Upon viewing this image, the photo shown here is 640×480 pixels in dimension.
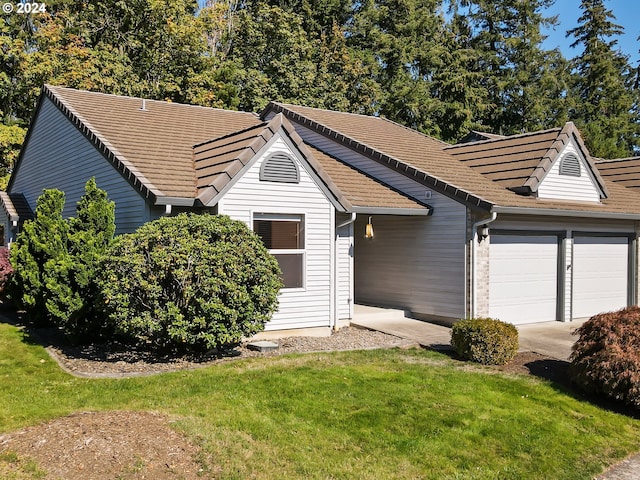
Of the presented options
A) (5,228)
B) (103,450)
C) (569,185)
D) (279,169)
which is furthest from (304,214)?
(5,228)

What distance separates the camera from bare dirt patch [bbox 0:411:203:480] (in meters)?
4.66

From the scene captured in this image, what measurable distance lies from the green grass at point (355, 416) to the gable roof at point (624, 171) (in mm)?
12898

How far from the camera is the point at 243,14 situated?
3052cm

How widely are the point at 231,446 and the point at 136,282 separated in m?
3.55

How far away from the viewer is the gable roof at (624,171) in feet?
60.5

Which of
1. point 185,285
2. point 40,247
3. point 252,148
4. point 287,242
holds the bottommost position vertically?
point 185,285

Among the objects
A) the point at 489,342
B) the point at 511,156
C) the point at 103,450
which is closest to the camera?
the point at 103,450

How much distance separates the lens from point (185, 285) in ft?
27.2

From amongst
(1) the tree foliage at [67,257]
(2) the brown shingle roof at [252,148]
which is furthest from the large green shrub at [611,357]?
(1) the tree foliage at [67,257]

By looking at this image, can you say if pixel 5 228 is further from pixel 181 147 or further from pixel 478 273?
pixel 478 273

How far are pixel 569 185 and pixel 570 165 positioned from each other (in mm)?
542

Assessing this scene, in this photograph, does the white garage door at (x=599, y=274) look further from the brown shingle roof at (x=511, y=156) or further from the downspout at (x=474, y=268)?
the downspout at (x=474, y=268)

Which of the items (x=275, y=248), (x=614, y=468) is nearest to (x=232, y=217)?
(x=275, y=248)

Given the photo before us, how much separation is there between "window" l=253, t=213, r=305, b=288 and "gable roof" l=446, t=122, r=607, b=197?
5782mm
